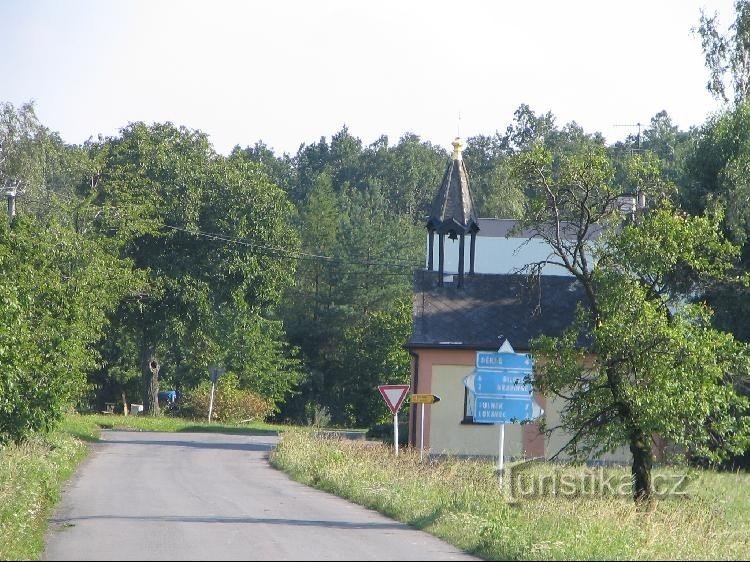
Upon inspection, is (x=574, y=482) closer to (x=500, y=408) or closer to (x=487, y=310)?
(x=500, y=408)

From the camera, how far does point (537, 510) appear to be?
51.7 feet

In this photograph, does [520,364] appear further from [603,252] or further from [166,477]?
→ [166,477]

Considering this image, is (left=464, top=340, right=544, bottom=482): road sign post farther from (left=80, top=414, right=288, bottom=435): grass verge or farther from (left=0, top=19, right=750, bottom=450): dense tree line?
(left=80, top=414, right=288, bottom=435): grass verge

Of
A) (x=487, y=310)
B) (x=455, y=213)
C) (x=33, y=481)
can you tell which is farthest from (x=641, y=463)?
(x=455, y=213)

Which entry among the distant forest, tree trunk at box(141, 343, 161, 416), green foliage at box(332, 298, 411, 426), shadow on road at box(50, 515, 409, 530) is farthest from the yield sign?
green foliage at box(332, 298, 411, 426)

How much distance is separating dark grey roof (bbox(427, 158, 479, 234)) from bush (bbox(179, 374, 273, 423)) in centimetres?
2121

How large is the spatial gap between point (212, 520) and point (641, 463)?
668cm

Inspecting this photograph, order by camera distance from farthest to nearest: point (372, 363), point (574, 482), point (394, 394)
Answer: point (372, 363), point (394, 394), point (574, 482)

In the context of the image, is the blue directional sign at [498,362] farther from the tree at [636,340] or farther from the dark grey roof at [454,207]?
the dark grey roof at [454,207]

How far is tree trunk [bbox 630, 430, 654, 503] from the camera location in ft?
57.5

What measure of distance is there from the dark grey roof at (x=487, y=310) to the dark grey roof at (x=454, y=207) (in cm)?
181

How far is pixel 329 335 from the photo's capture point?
66125mm

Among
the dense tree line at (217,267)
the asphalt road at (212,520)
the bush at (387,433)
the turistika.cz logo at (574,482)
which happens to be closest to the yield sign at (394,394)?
the asphalt road at (212,520)

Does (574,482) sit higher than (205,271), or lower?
lower
